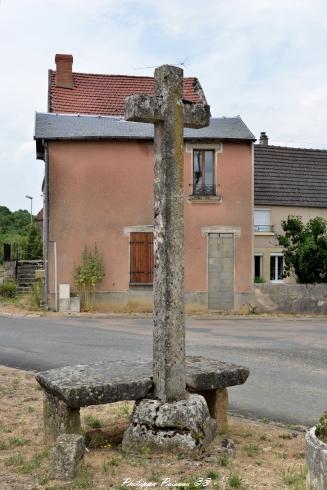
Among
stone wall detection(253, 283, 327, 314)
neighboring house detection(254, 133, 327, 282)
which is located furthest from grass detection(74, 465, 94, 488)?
neighboring house detection(254, 133, 327, 282)

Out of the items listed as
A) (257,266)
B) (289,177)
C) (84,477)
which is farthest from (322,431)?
(289,177)

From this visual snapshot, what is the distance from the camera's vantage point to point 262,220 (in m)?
26.1

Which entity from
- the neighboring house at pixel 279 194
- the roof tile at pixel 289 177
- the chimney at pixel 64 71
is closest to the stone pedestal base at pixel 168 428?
the chimney at pixel 64 71

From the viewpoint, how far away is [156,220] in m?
5.23

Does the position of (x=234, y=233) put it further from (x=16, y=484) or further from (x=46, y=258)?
(x=16, y=484)

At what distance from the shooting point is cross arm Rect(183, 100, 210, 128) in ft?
17.7

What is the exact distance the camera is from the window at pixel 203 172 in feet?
65.2

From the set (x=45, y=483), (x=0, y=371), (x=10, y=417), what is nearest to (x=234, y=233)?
(x=0, y=371)

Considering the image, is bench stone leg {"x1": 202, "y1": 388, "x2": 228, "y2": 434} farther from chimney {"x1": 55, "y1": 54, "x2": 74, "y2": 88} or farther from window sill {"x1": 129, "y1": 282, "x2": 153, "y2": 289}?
chimney {"x1": 55, "y1": 54, "x2": 74, "y2": 88}

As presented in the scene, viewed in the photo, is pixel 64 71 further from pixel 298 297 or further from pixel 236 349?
pixel 236 349

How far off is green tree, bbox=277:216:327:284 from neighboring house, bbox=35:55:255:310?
5.79 ft

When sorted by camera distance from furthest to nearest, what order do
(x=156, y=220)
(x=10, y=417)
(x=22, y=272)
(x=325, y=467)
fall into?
(x=22, y=272)
(x=10, y=417)
(x=156, y=220)
(x=325, y=467)

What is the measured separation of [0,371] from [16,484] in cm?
452

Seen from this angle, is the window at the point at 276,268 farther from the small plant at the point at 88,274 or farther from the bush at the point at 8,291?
the bush at the point at 8,291
